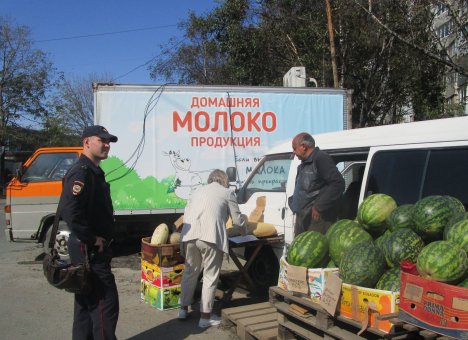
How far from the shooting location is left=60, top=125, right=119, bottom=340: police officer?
3.85 metres

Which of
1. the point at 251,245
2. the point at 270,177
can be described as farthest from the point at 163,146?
the point at 251,245

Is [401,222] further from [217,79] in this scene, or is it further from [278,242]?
[217,79]

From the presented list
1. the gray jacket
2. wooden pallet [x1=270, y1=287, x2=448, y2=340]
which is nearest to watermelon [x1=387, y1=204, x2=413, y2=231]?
A: wooden pallet [x1=270, y1=287, x2=448, y2=340]

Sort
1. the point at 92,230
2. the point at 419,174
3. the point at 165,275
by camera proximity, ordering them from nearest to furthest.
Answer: the point at 92,230
the point at 419,174
the point at 165,275

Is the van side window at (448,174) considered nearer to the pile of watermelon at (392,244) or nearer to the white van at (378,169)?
the white van at (378,169)

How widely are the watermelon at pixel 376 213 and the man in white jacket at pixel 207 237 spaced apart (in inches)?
71.0

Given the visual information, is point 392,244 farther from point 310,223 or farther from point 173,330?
point 173,330

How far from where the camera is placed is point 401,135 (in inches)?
181

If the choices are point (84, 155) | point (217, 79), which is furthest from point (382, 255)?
point (217, 79)

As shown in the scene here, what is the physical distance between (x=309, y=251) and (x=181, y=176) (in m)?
5.29

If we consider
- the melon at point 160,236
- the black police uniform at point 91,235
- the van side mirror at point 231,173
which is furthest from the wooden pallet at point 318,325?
the van side mirror at point 231,173

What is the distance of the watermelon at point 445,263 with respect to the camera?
2.90 m

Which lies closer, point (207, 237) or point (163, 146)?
point (207, 237)

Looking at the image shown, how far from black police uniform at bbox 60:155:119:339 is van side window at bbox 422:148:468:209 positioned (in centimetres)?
289
